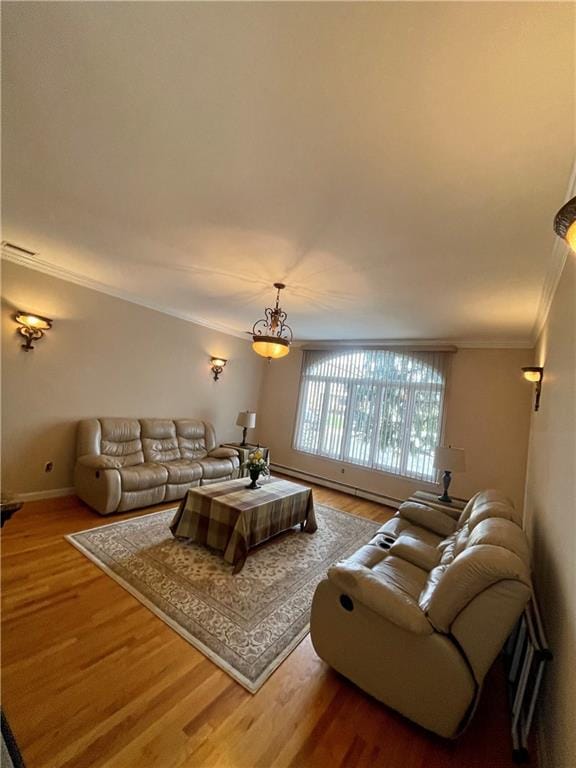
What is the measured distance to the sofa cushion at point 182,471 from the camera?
156 inches

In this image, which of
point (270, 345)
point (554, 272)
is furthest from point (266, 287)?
point (554, 272)

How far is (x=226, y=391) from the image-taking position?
597cm

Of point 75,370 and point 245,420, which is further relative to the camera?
point 245,420

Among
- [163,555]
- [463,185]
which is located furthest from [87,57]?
[163,555]

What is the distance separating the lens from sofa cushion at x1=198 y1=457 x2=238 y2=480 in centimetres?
437

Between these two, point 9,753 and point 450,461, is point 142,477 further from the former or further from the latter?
point 450,461

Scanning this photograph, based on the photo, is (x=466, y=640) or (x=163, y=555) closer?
(x=466, y=640)

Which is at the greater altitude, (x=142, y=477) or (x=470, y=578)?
(x=470, y=578)

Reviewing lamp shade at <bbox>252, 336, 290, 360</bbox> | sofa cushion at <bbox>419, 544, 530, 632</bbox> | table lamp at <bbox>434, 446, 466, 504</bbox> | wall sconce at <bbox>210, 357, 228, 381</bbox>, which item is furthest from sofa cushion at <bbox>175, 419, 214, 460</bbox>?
sofa cushion at <bbox>419, 544, 530, 632</bbox>

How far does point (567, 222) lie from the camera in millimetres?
917

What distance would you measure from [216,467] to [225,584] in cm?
218

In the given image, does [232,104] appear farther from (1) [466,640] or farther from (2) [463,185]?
(1) [466,640]

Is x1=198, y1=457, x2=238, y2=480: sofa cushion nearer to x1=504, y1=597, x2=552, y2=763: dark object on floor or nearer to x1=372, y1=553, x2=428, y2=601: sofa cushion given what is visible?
x1=372, y1=553, x2=428, y2=601: sofa cushion

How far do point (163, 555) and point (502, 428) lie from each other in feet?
14.4
